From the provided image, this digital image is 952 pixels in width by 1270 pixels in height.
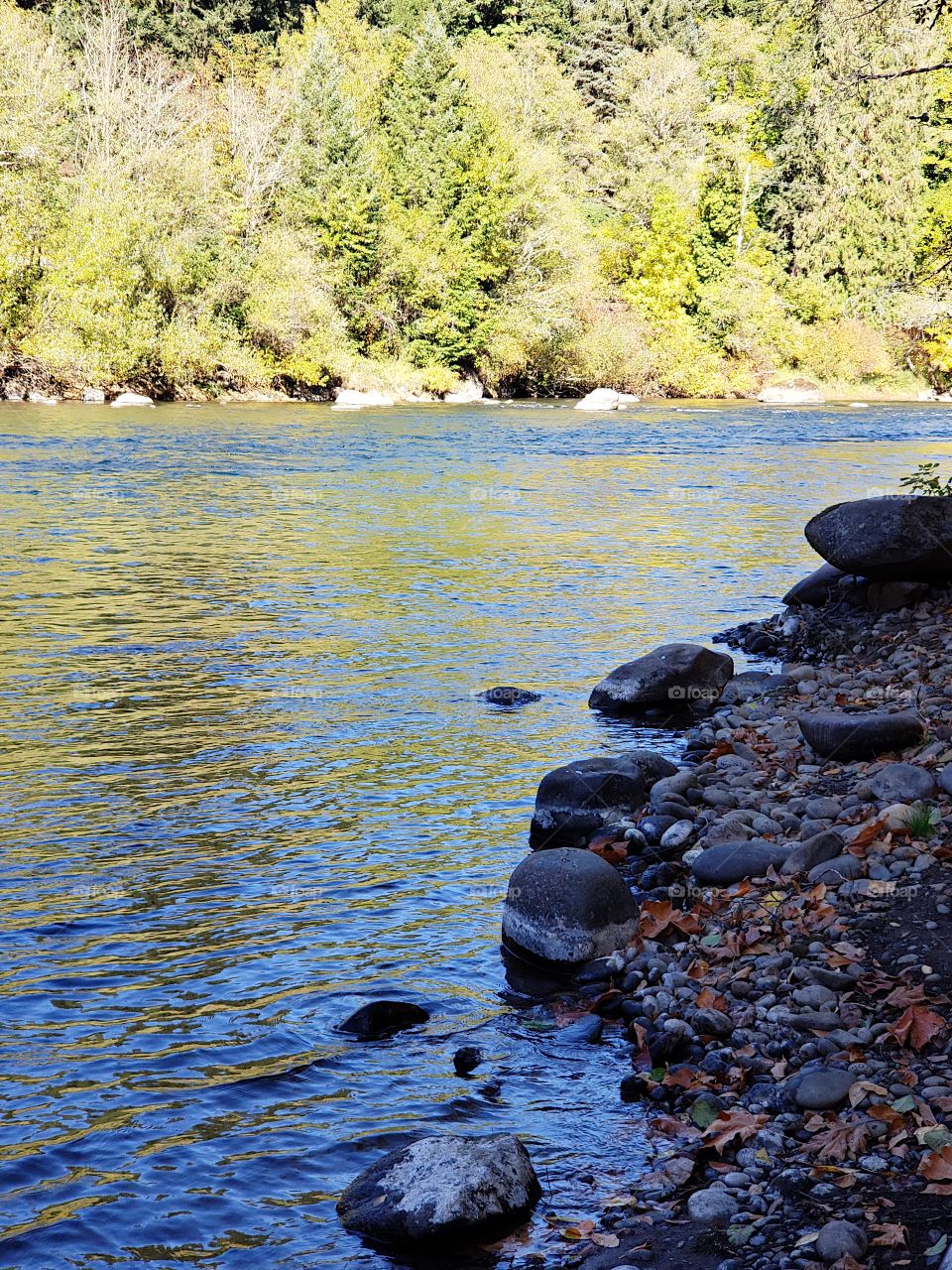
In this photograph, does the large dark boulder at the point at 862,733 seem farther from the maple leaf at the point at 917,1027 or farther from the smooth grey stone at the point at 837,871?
the maple leaf at the point at 917,1027

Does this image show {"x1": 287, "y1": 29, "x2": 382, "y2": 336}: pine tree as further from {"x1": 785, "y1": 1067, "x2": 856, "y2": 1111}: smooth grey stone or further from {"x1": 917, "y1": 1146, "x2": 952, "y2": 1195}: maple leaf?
{"x1": 917, "y1": 1146, "x2": 952, "y2": 1195}: maple leaf

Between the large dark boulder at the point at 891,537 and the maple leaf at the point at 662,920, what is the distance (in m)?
6.39

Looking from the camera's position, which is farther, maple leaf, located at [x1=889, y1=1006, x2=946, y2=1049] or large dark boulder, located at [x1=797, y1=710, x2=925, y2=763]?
large dark boulder, located at [x1=797, y1=710, x2=925, y2=763]

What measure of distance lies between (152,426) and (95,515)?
15888 millimetres

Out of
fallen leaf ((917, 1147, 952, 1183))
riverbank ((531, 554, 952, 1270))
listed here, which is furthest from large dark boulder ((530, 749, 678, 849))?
fallen leaf ((917, 1147, 952, 1183))

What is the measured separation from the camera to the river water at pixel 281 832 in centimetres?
490

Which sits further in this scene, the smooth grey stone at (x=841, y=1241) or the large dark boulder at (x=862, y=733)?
the large dark boulder at (x=862, y=733)

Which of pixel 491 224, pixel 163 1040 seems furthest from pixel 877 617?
pixel 491 224

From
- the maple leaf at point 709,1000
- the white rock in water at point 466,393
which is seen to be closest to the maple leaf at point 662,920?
the maple leaf at point 709,1000

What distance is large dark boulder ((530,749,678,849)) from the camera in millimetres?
8320

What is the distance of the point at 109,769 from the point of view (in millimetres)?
9281

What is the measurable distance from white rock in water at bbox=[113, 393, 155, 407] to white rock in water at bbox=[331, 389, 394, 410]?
25.2 feet

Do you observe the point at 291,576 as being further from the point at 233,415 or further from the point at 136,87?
the point at 136,87

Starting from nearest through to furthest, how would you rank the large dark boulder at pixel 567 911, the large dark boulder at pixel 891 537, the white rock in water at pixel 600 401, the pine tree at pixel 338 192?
1. the large dark boulder at pixel 567 911
2. the large dark boulder at pixel 891 537
3. the white rock in water at pixel 600 401
4. the pine tree at pixel 338 192
